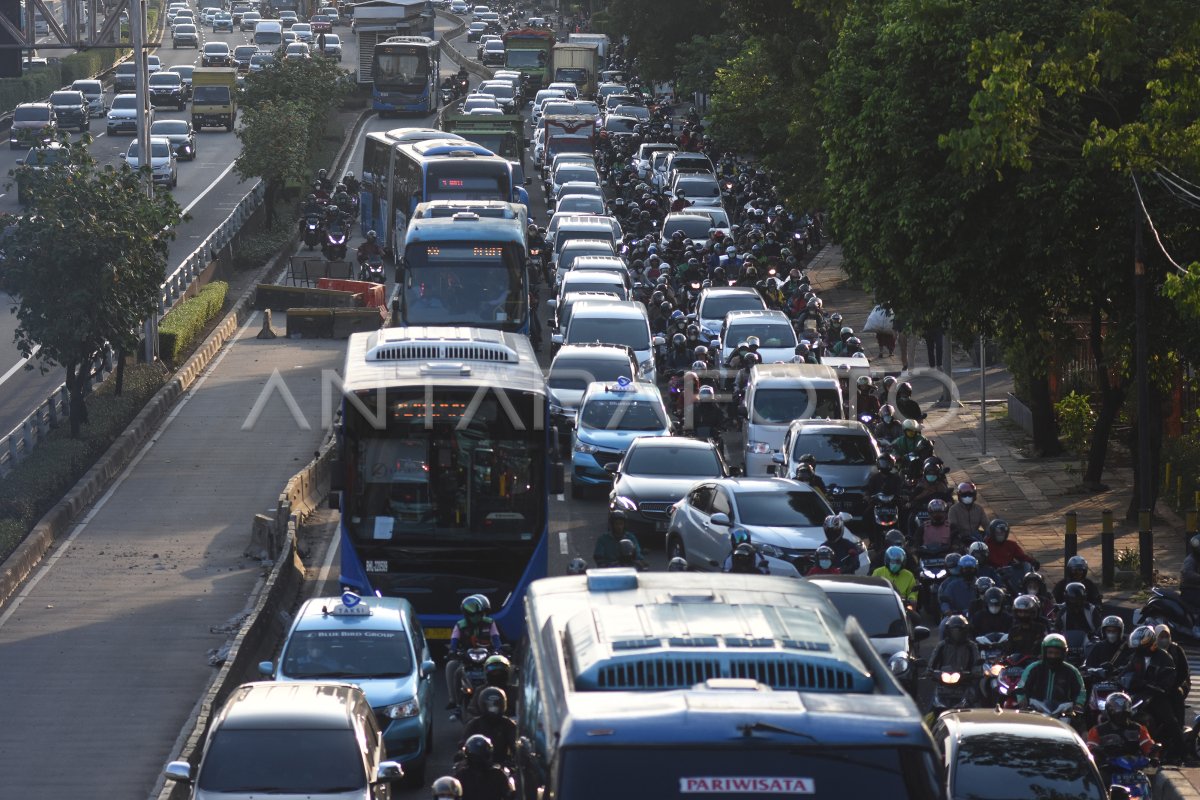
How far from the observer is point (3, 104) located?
7438cm

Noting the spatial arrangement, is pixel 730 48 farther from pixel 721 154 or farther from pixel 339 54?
pixel 339 54

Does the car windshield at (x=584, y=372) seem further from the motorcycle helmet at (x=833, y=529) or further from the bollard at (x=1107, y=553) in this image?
the motorcycle helmet at (x=833, y=529)

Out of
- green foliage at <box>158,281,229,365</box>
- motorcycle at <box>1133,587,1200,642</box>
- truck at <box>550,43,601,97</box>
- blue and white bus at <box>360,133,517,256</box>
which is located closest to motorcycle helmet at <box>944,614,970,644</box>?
motorcycle at <box>1133,587,1200,642</box>

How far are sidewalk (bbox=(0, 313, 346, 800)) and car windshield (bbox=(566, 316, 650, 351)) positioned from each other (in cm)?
486

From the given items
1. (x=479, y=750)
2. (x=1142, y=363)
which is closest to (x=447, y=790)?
(x=479, y=750)

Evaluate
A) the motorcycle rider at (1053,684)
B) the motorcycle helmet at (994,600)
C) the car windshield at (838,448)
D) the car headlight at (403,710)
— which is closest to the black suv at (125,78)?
the car windshield at (838,448)

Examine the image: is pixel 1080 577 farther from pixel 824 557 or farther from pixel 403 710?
pixel 403 710

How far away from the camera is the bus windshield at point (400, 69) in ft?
244

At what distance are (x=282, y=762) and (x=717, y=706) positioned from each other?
6.37 metres

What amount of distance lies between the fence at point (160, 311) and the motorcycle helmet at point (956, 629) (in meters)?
17.7

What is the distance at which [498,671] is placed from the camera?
14.0 meters

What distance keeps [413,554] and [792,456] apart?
8.11 m

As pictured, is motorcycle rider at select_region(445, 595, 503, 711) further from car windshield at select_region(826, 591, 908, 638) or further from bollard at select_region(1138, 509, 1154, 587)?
bollard at select_region(1138, 509, 1154, 587)

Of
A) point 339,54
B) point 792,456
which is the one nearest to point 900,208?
point 792,456
